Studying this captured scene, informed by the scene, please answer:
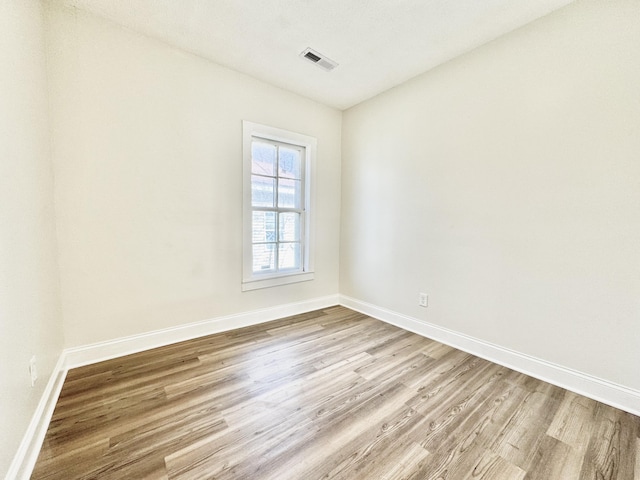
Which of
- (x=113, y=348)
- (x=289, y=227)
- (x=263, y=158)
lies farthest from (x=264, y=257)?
(x=113, y=348)

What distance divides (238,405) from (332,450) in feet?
2.12

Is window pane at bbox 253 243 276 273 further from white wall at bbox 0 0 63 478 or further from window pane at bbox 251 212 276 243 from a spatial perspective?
white wall at bbox 0 0 63 478

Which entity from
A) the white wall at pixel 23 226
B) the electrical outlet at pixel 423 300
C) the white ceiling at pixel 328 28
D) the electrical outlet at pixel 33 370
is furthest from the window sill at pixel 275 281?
the white ceiling at pixel 328 28

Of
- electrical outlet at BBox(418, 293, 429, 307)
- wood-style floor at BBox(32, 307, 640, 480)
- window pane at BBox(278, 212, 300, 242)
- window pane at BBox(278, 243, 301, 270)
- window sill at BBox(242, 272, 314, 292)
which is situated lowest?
wood-style floor at BBox(32, 307, 640, 480)

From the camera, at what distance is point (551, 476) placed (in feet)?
3.94

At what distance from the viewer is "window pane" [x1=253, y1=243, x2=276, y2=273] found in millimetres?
2998

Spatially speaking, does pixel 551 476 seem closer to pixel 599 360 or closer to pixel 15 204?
pixel 599 360

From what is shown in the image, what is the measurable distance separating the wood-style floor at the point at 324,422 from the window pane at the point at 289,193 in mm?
1699

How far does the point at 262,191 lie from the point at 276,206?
0.24 metres

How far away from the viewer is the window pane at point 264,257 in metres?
3.00

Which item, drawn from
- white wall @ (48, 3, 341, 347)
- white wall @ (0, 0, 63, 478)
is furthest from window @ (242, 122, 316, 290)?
white wall @ (0, 0, 63, 478)

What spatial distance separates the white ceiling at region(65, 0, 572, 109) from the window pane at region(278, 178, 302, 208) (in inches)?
44.6

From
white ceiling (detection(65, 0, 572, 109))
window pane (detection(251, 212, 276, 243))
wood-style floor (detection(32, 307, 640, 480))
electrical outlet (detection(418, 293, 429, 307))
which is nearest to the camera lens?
wood-style floor (detection(32, 307, 640, 480))

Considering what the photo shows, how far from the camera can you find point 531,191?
199 centimetres
